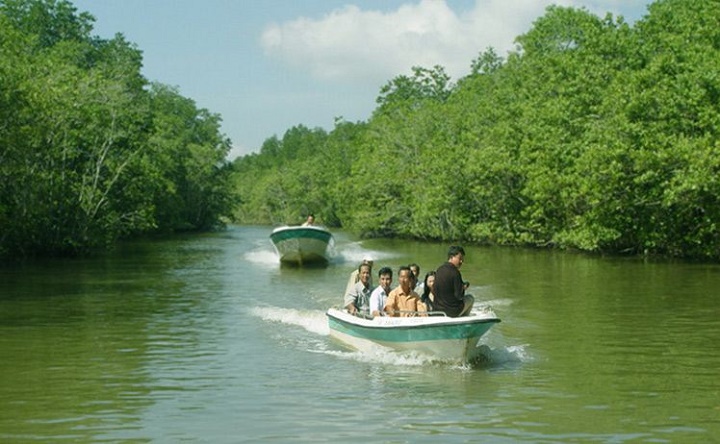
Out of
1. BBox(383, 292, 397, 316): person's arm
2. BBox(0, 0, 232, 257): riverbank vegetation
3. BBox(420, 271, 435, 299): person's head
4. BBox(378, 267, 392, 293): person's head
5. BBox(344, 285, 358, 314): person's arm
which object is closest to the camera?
BBox(383, 292, 397, 316): person's arm

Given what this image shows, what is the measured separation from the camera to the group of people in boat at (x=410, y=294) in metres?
15.2

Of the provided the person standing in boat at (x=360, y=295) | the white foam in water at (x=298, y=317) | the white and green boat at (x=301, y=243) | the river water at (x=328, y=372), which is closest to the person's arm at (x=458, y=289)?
the river water at (x=328, y=372)

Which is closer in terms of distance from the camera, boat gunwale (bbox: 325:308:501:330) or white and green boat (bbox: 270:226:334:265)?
boat gunwale (bbox: 325:308:501:330)

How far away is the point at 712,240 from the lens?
38312mm

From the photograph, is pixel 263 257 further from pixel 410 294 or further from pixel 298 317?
pixel 410 294

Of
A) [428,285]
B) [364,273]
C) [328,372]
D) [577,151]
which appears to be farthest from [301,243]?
[328,372]

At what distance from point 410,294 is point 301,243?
24163mm

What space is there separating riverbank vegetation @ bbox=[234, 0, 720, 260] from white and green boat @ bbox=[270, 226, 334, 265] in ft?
34.8

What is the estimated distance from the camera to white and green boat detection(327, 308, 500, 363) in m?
14.7

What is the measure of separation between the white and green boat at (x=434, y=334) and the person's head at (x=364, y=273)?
5.48 feet

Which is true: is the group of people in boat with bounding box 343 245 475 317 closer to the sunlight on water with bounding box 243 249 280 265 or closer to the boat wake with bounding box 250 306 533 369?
the boat wake with bounding box 250 306 533 369

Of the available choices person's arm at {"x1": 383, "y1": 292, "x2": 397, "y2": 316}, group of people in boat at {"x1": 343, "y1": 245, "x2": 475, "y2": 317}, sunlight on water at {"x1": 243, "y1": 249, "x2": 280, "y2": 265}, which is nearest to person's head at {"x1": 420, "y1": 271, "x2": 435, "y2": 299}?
group of people in boat at {"x1": 343, "y1": 245, "x2": 475, "y2": 317}

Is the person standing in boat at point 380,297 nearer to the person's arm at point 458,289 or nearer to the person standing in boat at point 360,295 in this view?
the person standing in boat at point 360,295

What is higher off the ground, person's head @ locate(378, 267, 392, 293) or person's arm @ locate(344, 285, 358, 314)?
person's head @ locate(378, 267, 392, 293)
